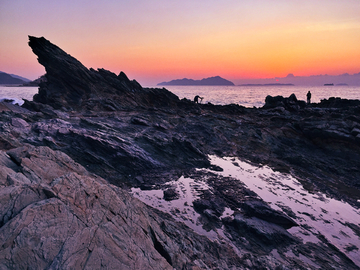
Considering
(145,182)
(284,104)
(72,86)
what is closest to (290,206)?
(145,182)

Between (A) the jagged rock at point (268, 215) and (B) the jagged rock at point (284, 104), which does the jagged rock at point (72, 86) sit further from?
(B) the jagged rock at point (284, 104)

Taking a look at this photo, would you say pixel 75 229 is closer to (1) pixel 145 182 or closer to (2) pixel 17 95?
(1) pixel 145 182

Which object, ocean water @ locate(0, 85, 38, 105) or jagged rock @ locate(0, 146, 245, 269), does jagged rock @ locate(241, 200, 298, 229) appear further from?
ocean water @ locate(0, 85, 38, 105)

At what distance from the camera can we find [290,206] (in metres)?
12.1

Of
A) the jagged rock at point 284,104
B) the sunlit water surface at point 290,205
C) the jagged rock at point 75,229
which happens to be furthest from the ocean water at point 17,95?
the jagged rock at point 284,104

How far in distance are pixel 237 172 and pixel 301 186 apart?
4.47 meters

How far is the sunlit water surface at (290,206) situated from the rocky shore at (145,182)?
0.27m

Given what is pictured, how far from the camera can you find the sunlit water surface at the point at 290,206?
9836 mm

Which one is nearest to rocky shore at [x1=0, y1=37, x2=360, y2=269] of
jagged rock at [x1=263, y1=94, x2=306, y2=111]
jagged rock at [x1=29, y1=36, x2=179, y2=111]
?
jagged rock at [x1=29, y1=36, x2=179, y2=111]

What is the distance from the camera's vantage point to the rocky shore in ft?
17.0

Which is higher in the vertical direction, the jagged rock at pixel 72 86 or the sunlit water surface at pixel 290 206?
the jagged rock at pixel 72 86

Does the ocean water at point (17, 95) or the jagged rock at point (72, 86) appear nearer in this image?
the jagged rock at point (72, 86)

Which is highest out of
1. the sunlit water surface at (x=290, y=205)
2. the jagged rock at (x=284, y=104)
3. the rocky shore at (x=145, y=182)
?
the jagged rock at (x=284, y=104)

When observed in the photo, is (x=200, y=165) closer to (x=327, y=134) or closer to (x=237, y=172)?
(x=237, y=172)
